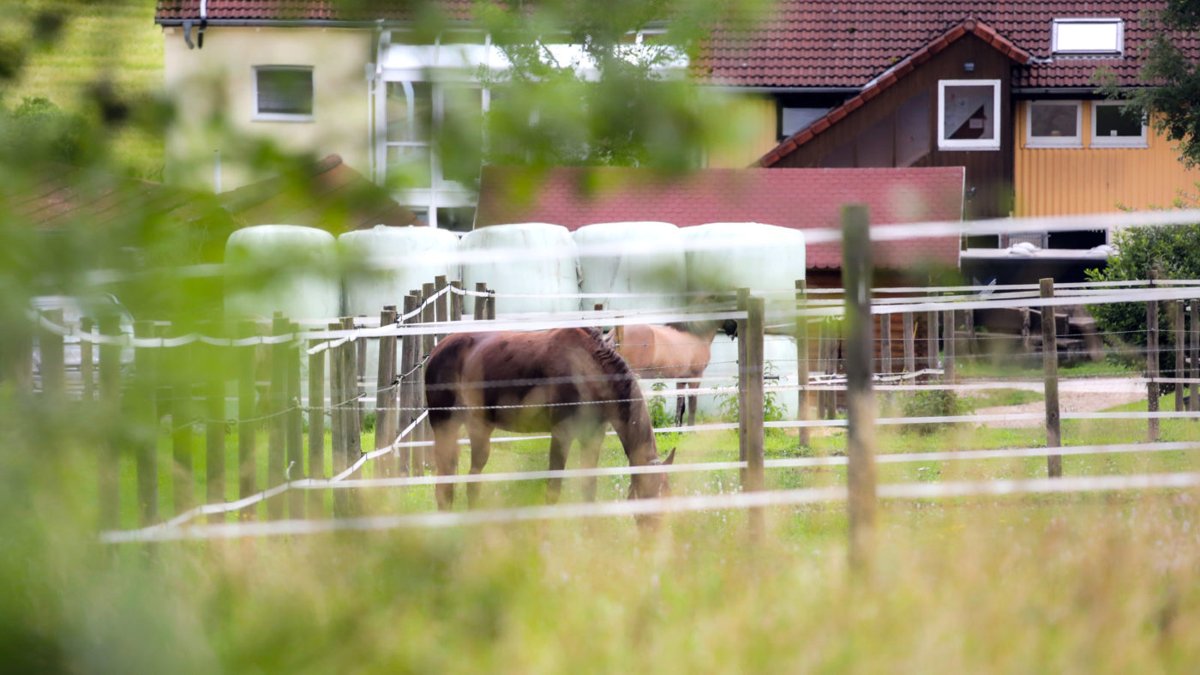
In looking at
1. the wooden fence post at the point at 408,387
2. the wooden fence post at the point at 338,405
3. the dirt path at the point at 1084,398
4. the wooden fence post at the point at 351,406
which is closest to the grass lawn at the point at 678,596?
the wooden fence post at the point at 338,405

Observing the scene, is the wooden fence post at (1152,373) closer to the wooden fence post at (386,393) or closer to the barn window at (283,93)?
the wooden fence post at (386,393)

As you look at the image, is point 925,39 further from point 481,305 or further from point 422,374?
point 422,374

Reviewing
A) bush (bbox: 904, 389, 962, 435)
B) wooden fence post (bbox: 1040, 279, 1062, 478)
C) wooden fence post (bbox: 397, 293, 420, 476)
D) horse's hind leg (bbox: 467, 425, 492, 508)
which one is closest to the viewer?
horse's hind leg (bbox: 467, 425, 492, 508)

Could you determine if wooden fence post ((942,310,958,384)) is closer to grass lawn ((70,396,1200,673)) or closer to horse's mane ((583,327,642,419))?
horse's mane ((583,327,642,419))

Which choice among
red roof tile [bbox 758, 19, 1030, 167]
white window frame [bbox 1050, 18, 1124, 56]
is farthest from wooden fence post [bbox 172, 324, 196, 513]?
white window frame [bbox 1050, 18, 1124, 56]

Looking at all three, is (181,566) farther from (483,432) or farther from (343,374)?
(483,432)

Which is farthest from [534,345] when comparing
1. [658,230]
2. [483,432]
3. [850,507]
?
[658,230]

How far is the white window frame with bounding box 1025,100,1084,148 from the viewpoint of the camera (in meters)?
26.0

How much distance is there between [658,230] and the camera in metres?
15.4

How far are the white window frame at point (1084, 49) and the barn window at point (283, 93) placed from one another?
2691cm

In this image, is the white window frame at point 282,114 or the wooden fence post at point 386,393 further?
the wooden fence post at point 386,393

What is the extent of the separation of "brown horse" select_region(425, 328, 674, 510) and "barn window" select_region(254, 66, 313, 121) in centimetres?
601

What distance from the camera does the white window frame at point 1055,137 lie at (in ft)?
85.3

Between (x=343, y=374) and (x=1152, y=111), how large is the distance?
1606cm
